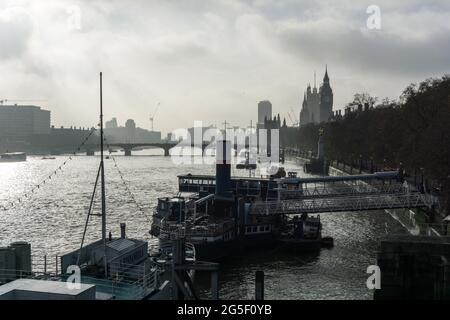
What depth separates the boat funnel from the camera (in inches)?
2087

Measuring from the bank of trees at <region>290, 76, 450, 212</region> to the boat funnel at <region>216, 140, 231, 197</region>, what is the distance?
22592 millimetres

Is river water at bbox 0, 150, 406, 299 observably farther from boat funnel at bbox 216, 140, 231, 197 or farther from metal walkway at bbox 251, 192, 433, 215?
boat funnel at bbox 216, 140, 231, 197

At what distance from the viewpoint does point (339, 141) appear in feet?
424

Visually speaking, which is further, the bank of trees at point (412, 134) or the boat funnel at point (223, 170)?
the bank of trees at point (412, 134)

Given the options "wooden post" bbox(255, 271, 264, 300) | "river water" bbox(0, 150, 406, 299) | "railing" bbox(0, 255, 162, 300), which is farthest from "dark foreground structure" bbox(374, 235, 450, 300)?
"railing" bbox(0, 255, 162, 300)

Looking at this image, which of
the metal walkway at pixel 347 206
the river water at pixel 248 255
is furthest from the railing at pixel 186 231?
the metal walkway at pixel 347 206

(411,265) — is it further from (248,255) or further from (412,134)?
(412,134)

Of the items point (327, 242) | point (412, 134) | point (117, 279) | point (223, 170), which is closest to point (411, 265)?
point (117, 279)

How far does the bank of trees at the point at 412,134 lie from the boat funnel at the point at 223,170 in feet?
74.1

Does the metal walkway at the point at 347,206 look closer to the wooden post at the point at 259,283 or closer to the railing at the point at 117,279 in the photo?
the railing at the point at 117,279

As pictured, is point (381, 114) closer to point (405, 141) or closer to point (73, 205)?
point (405, 141)

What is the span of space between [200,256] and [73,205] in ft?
146

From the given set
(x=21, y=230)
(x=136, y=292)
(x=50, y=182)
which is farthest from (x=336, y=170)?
(x=136, y=292)

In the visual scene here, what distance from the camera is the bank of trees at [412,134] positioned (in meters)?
58.4
